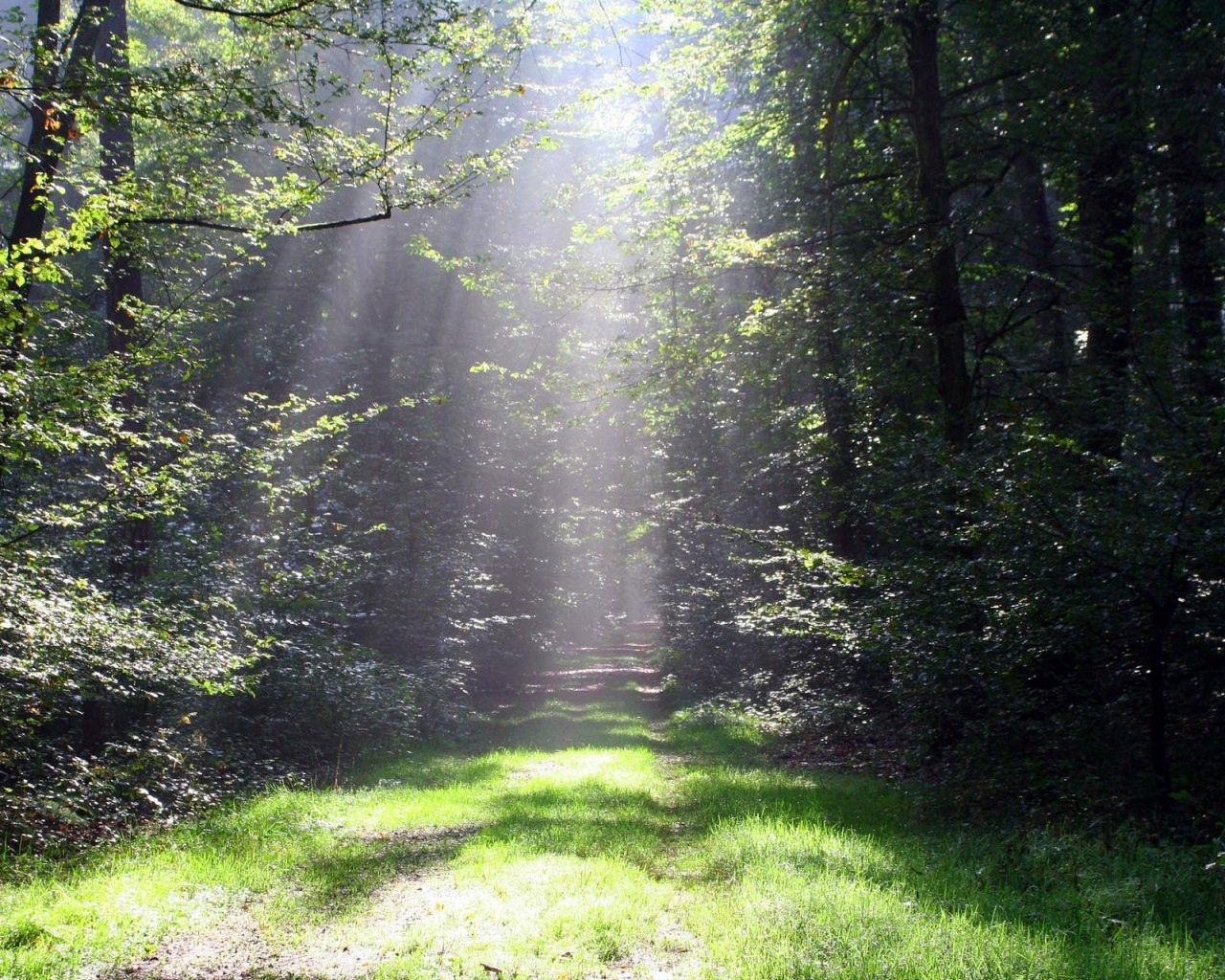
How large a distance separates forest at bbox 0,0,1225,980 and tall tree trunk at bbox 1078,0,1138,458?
0.08 m

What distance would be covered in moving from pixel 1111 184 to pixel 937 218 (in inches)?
84.9

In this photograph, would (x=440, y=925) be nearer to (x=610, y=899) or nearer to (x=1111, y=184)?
(x=610, y=899)

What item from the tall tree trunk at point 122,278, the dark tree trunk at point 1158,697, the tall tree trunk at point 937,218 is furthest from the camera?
the tall tree trunk at point 937,218

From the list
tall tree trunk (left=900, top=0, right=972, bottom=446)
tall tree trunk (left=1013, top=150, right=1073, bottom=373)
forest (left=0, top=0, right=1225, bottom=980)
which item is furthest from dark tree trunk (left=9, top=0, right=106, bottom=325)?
tall tree trunk (left=1013, top=150, right=1073, bottom=373)

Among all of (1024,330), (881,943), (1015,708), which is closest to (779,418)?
(1024,330)

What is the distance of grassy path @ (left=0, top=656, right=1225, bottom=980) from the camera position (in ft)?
14.3

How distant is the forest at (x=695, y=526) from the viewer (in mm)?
5426

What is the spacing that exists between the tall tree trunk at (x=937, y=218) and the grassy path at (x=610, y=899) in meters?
4.76

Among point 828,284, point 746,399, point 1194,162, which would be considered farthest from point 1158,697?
point 746,399

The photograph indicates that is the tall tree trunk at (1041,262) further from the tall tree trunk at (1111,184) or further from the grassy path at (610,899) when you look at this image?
the grassy path at (610,899)

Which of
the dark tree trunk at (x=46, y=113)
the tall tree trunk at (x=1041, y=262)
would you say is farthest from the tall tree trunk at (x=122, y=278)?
the tall tree trunk at (x=1041, y=262)

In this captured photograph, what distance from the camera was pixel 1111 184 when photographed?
11.1 meters

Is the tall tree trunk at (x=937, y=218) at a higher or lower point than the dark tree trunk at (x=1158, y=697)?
higher

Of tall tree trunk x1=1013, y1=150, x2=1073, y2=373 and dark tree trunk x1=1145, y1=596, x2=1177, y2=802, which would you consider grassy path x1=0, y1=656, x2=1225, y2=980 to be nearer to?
dark tree trunk x1=1145, y1=596, x2=1177, y2=802
